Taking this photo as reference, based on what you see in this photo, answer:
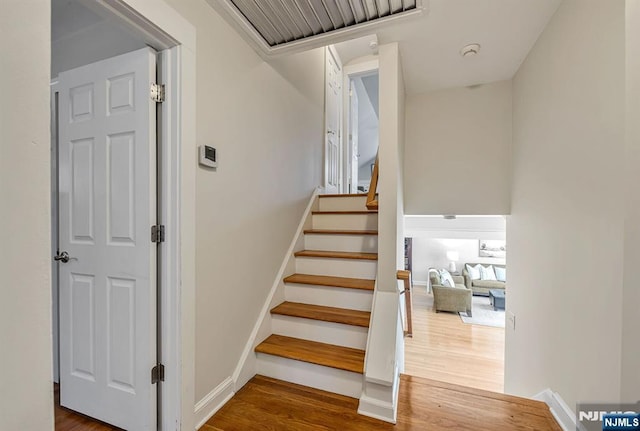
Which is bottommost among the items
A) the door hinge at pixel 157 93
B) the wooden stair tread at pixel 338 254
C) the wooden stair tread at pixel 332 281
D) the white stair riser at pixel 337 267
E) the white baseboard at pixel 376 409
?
the white baseboard at pixel 376 409

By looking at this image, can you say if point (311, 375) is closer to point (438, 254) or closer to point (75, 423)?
point (75, 423)

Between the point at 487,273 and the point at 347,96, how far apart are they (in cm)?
754

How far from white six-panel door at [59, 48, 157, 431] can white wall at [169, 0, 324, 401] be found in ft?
0.79

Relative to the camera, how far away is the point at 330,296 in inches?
81.7

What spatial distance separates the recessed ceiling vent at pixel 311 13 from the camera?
1.46m

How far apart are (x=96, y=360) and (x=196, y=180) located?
3.79 ft

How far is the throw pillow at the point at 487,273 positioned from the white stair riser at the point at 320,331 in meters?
8.29

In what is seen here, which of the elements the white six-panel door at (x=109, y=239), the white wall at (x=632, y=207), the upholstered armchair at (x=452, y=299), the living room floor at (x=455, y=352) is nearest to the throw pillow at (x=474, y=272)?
the upholstered armchair at (x=452, y=299)

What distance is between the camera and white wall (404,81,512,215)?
2611 millimetres

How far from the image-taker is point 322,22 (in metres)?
1.61

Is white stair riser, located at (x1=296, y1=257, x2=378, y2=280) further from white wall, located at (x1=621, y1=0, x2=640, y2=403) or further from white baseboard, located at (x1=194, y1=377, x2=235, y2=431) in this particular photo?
white wall, located at (x1=621, y1=0, x2=640, y2=403)

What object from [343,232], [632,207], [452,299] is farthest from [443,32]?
[452,299]

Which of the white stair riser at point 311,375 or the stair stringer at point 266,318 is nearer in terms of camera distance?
the white stair riser at point 311,375

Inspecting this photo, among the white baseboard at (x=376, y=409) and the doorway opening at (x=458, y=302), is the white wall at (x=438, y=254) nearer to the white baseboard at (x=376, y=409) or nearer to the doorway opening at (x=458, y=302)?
the doorway opening at (x=458, y=302)
